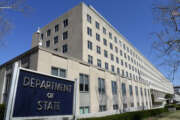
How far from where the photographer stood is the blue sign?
2.54m

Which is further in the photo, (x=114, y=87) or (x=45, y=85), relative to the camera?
(x=114, y=87)

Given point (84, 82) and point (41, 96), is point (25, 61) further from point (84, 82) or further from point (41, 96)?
point (41, 96)

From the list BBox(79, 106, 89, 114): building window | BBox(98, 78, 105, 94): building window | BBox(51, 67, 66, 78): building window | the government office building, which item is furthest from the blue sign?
BBox(98, 78, 105, 94): building window

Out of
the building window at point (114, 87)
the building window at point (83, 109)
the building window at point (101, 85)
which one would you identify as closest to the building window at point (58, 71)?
the building window at point (83, 109)

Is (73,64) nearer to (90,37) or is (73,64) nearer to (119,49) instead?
(90,37)

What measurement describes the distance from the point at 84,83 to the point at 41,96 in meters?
16.6

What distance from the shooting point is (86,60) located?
27297mm

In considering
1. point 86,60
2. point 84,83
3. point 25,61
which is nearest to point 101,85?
point 84,83

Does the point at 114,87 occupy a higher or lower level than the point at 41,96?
lower

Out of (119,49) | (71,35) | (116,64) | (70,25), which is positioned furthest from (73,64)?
(119,49)

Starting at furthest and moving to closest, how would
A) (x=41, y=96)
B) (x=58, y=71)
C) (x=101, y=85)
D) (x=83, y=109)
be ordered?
(x=101, y=85) < (x=83, y=109) < (x=58, y=71) < (x=41, y=96)

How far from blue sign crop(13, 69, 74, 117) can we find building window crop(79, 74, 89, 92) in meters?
15.2

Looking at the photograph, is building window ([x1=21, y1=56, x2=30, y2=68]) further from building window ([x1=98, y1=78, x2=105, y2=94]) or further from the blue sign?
the blue sign

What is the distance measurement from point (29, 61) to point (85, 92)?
8.78m
